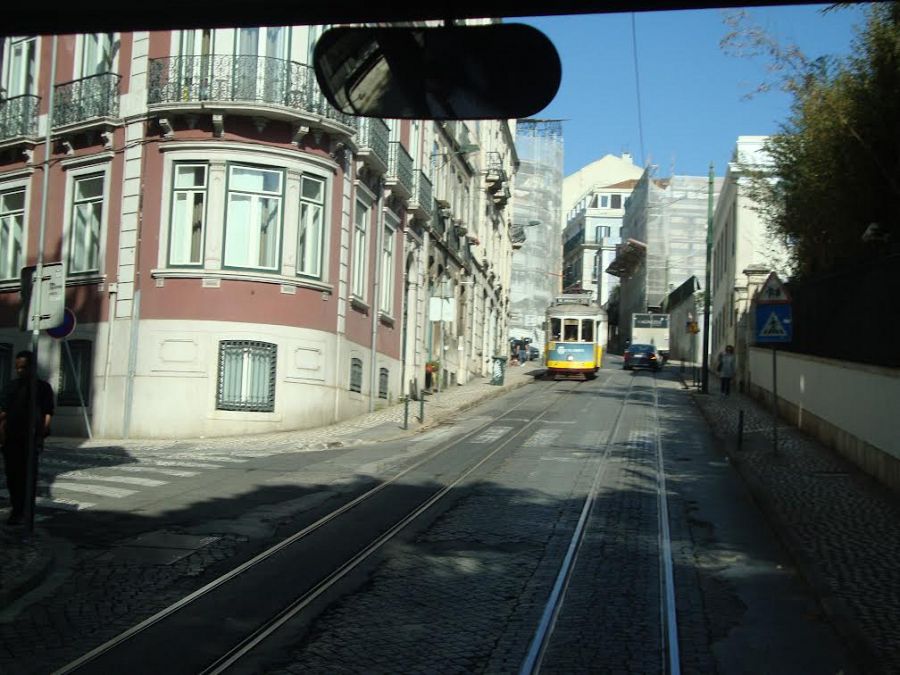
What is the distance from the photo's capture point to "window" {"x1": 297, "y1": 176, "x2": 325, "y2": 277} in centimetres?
2198

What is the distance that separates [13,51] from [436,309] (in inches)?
485

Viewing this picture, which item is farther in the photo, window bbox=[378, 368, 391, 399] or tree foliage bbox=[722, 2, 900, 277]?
window bbox=[378, 368, 391, 399]

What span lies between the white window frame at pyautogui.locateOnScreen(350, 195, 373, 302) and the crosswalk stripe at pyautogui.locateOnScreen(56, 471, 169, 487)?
10.6 m

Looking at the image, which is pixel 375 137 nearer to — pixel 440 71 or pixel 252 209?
pixel 252 209

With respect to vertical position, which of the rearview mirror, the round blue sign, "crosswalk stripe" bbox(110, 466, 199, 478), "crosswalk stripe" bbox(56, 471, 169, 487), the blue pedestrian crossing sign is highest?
the rearview mirror

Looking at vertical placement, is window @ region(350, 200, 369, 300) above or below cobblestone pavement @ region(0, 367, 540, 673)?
above

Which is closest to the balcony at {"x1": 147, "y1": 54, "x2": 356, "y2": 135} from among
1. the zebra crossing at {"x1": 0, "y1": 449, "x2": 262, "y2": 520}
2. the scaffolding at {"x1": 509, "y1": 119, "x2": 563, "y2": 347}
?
the zebra crossing at {"x1": 0, "y1": 449, "x2": 262, "y2": 520}

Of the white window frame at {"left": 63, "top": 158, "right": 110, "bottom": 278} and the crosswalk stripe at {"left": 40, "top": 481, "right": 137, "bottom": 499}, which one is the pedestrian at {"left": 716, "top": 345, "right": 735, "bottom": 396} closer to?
the white window frame at {"left": 63, "top": 158, "right": 110, "bottom": 278}

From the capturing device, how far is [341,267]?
23.4 meters

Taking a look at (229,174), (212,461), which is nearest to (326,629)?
(212,461)

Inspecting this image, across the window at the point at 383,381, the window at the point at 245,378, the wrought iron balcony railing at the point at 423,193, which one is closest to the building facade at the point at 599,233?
the wrought iron balcony railing at the point at 423,193

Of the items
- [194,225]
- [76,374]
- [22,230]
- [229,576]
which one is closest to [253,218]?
[194,225]

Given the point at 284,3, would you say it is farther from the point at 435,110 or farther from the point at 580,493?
the point at 580,493

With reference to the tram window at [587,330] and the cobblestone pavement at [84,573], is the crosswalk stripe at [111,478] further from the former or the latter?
the tram window at [587,330]
